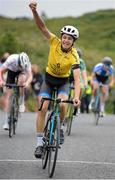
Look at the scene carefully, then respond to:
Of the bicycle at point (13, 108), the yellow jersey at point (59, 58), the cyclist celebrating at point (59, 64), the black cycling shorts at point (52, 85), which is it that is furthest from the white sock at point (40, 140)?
the bicycle at point (13, 108)

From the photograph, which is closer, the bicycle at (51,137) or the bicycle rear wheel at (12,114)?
the bicycle at (51,137)

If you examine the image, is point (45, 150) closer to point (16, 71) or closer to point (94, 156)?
point (94, 156)

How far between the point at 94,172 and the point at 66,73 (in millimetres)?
1736

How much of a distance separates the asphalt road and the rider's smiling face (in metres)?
1.76

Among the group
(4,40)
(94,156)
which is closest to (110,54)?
(4,40)

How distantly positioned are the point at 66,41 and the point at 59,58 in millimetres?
308

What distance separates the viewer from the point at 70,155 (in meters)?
13.1

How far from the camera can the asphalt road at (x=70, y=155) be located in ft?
35.4

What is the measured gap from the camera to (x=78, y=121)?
22.1 metres

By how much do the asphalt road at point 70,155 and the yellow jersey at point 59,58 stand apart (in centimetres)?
144

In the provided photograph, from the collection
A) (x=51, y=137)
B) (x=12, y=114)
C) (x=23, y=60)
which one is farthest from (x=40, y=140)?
(x=12, y=114)

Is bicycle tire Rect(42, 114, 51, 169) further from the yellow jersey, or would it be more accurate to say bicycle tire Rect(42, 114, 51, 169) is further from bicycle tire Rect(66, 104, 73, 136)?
bicycle tire Rect(66, 104, 73, 136)

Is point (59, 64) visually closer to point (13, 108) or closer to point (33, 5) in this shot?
point (33, 5)

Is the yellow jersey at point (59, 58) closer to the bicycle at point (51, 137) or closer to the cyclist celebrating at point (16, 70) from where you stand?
the bicycle at point (51, 137)
